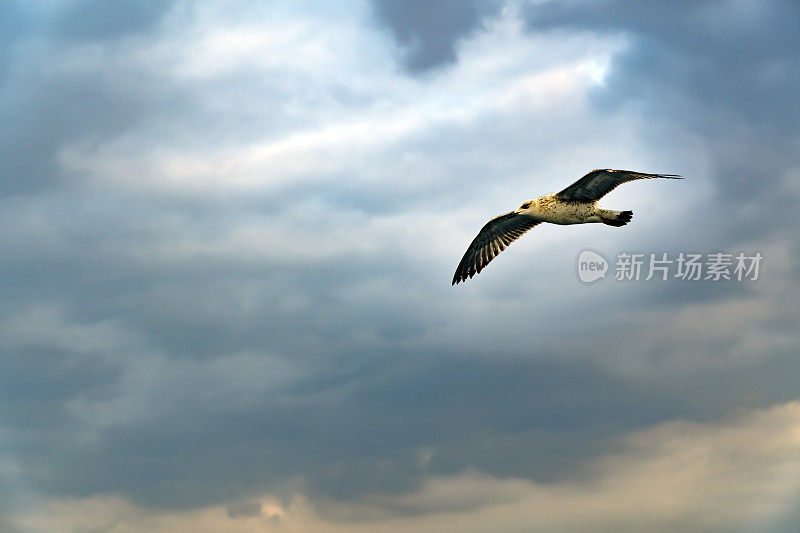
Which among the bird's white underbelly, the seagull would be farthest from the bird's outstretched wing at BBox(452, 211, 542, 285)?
the bird's white underbelly

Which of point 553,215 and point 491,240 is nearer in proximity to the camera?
point 553,215

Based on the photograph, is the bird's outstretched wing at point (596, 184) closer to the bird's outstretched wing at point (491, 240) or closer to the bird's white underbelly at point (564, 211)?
the bird's white underbelly at point (564, 211)

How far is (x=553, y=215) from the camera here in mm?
49594

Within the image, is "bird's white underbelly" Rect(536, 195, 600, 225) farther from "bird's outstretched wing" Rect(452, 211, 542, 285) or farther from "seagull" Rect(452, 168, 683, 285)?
"bird's outstretched wing" Rect(452, 211, 542, 285)

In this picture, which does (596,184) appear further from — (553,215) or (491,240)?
(491,240)

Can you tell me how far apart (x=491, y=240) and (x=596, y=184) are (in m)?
11.8

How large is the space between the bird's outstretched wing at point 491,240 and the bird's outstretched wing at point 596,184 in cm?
554

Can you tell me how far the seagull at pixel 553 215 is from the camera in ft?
148

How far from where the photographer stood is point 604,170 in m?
43.3

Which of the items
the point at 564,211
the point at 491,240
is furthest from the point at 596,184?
the point at 491,240

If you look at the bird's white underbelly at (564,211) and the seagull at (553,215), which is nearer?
the seagull at (553,215)

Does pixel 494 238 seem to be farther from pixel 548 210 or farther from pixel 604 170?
pixel 604 170

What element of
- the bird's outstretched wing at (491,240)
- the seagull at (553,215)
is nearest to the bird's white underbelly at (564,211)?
the seagull at (553,215)

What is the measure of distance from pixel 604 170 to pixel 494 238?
1384cm
